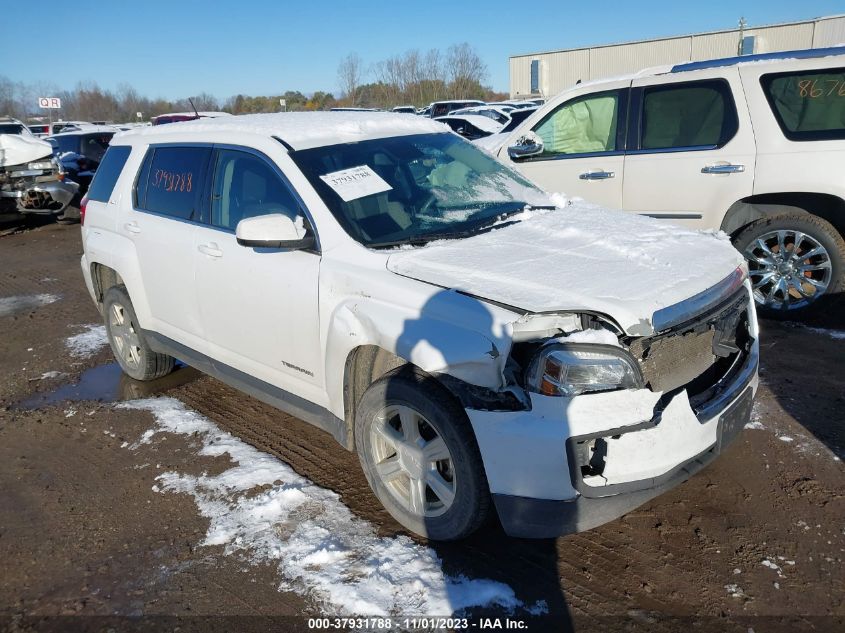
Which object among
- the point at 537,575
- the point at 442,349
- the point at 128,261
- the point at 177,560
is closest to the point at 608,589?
the point at 537,575

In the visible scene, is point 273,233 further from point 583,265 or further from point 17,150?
point 17,150

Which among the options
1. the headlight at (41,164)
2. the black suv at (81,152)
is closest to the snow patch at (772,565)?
the headlight at (41,164)

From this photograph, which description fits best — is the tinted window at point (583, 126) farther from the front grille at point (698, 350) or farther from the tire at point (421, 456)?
the tire at point (421, 456)

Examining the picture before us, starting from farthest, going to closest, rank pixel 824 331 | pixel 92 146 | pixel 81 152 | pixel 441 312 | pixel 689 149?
pixel 92 146
pixel 81 152
pixel 689 149
pixel 824 331
pixel 441 312

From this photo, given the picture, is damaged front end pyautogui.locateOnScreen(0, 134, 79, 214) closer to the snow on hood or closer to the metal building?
the snow on hood

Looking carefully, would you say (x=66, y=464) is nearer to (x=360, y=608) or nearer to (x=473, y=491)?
(x=360, y=608)

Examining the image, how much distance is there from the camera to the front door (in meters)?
3.46

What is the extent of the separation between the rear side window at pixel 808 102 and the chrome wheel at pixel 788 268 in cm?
79

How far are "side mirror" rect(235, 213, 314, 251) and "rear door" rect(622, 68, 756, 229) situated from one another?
3.73m

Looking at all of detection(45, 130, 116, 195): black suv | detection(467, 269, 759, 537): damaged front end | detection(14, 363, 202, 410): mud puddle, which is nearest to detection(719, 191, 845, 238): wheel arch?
detection(467, 269, 759, 537): damaged front end

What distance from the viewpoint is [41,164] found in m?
12.8

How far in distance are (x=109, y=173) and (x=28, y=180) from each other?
29.6ft

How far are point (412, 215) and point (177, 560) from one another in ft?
6.62

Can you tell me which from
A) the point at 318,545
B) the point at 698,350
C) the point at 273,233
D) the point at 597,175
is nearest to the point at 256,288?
the point at 273,233
